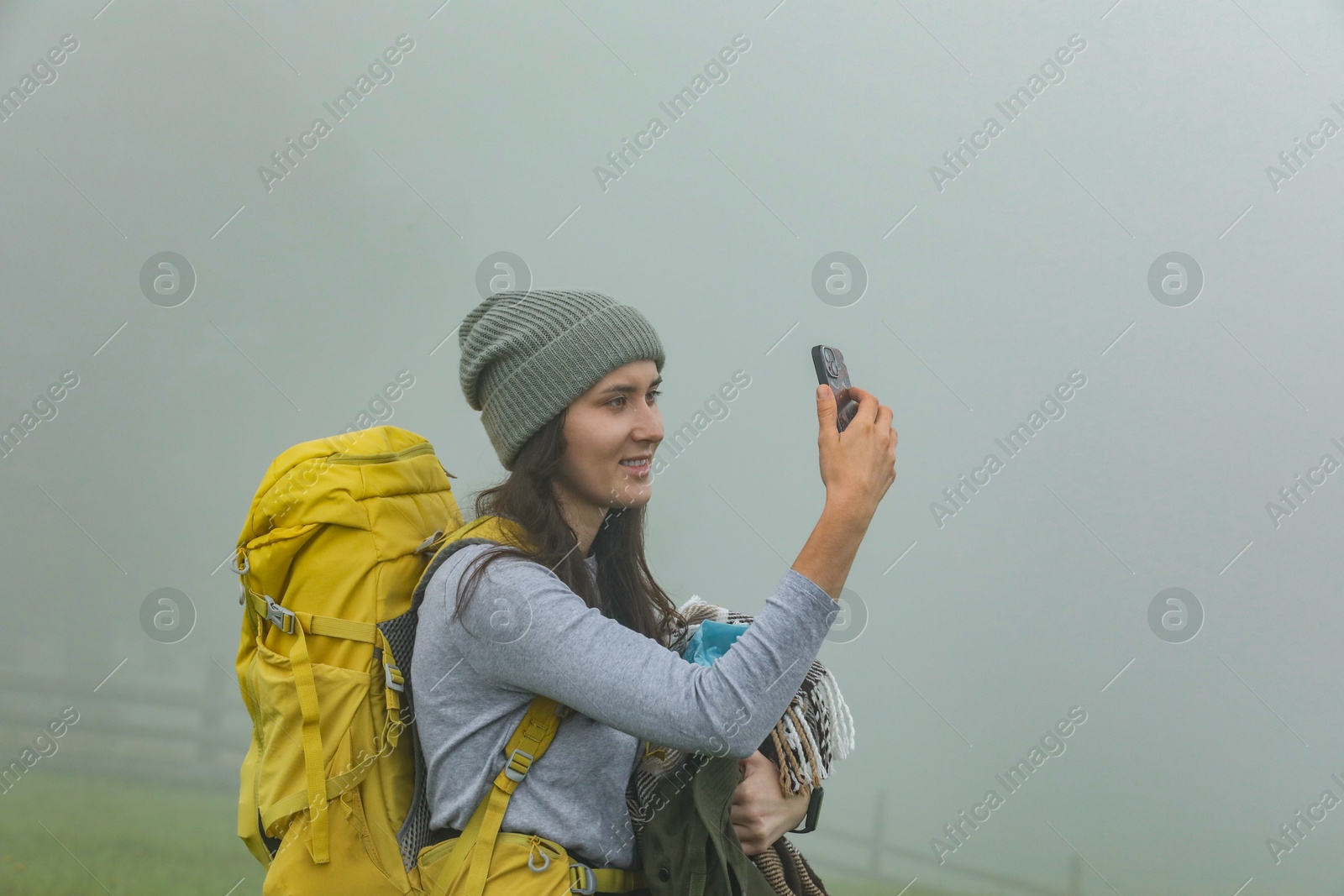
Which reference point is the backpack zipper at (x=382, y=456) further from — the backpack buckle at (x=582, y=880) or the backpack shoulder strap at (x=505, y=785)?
the backpack buckle at (x=582, y=880)

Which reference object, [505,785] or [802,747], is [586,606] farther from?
[802,747]

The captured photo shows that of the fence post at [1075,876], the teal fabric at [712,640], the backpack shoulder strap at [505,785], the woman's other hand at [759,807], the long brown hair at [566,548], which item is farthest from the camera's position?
the fence post at [1075,876]

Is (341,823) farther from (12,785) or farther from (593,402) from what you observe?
(12,785)

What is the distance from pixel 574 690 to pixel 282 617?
0.55 meters

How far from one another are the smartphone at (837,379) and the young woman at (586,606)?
0.07ft

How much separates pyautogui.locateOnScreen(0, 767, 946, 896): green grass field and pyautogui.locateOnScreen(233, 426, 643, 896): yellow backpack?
122 inches

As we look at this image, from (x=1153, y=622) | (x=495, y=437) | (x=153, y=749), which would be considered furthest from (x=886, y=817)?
(x=495, y=437)

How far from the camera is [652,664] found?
1.43 m

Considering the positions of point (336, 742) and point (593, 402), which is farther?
point (593, 402)

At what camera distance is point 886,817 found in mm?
4648

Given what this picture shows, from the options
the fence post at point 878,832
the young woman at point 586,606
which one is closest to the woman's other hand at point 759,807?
the young woman at point 586,606

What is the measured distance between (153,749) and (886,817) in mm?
3244

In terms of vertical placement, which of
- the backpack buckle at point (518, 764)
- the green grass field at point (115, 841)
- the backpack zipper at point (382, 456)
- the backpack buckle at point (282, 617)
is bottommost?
the green grass field at point (115, 841)

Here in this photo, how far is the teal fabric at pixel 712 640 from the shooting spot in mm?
1841
